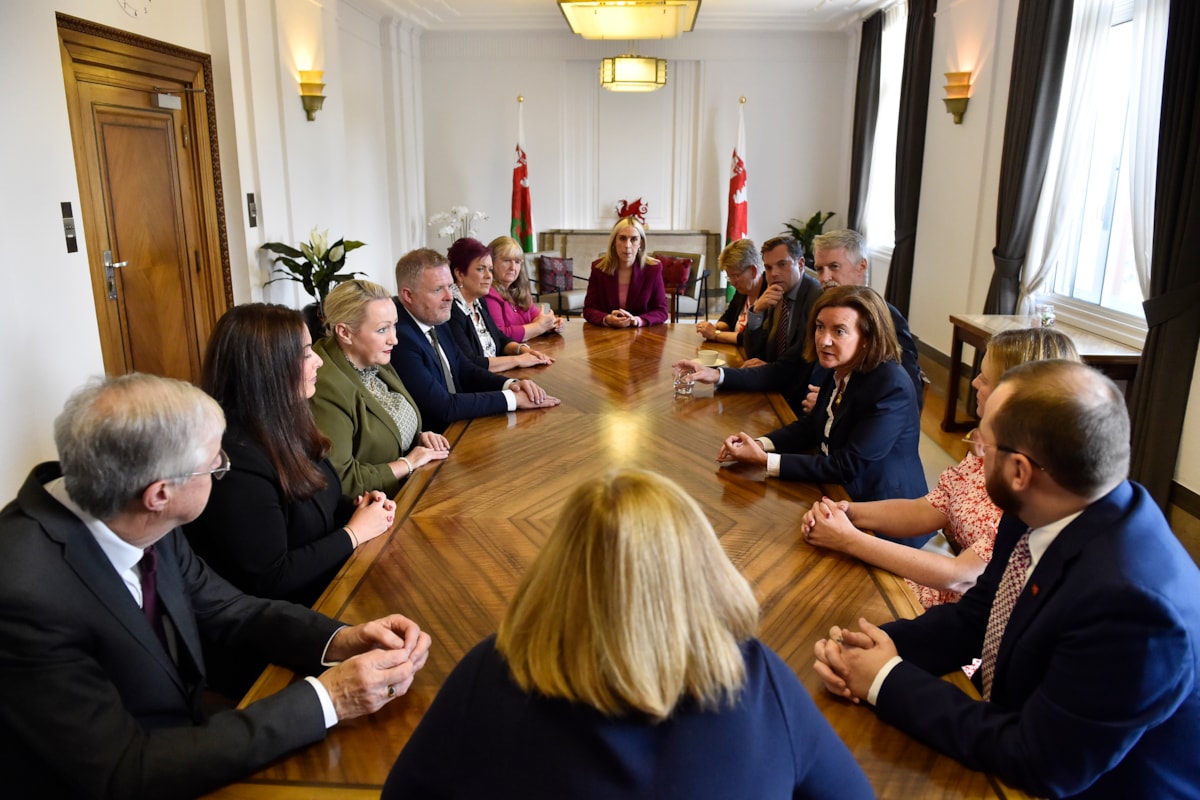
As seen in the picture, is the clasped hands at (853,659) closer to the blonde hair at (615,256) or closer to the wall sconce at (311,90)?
the blonde hair at (615,256)

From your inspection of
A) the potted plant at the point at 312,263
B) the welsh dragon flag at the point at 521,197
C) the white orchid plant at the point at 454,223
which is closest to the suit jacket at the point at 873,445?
the potted plant at the point at 312,263

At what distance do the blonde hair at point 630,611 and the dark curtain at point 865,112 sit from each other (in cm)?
858

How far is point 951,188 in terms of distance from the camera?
6.50 m

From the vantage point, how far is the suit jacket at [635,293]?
5.19m

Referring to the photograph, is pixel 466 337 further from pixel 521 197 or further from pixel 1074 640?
pixel 521 197

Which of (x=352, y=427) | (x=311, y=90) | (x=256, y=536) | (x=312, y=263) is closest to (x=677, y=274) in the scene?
(x=312, y=263)

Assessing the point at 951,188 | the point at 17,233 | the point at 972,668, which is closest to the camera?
the point at 972,668

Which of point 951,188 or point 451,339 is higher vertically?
point 951,188

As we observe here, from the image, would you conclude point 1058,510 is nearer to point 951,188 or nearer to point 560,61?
point 951,188

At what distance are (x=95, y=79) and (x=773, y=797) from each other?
4.72m

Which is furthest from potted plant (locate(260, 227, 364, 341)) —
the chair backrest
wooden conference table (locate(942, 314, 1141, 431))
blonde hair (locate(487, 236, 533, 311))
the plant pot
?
wooden conference table (locate(942, 314, 1141, 431))

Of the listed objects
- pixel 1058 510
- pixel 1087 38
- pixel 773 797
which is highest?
pixel 1087 38

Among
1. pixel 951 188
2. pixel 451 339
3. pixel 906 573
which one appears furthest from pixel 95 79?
pixel 951 188

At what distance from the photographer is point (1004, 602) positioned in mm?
1493
